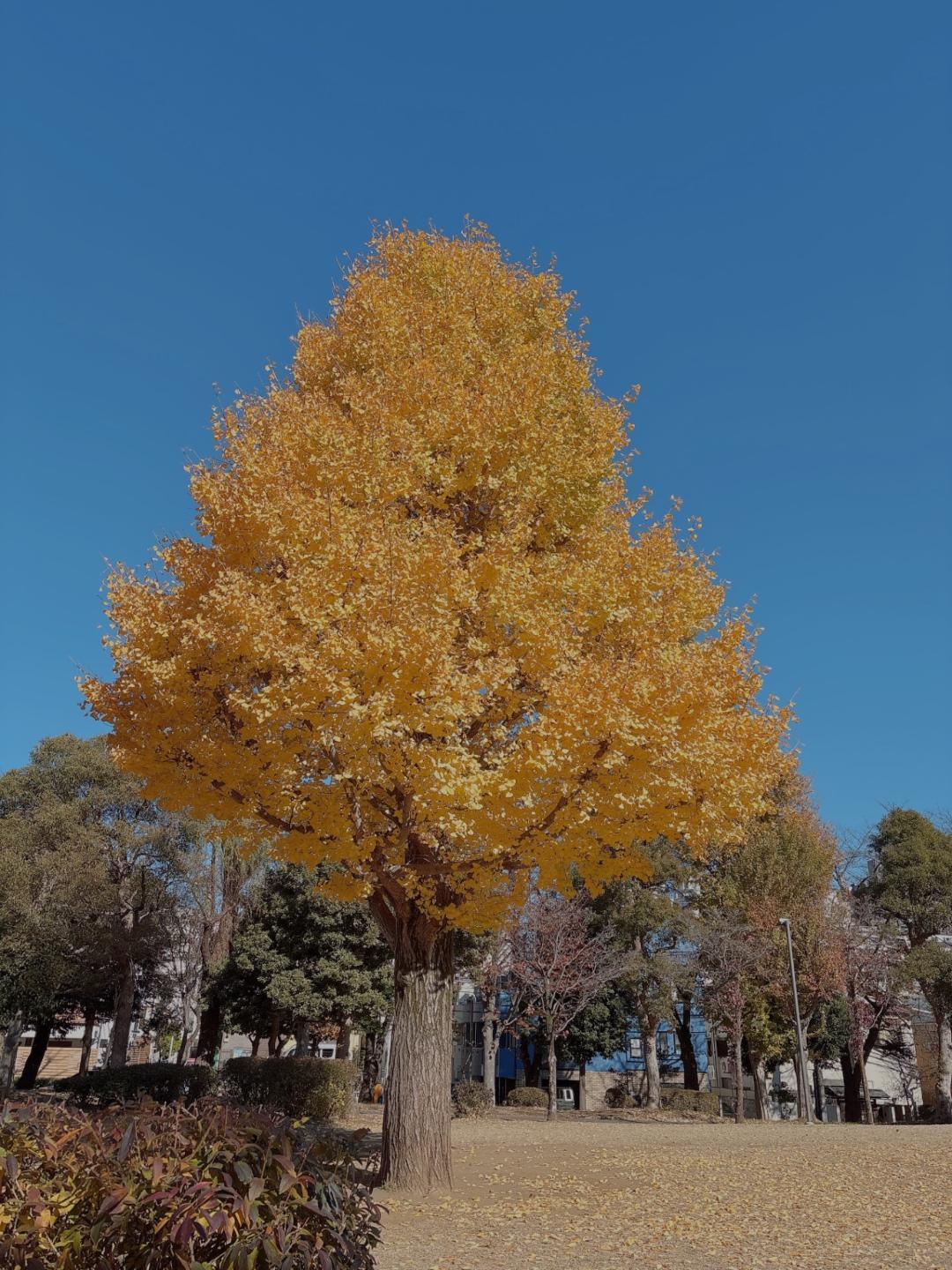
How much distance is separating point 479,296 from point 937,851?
2651 cm

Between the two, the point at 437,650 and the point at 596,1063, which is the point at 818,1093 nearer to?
the point at 596,1063

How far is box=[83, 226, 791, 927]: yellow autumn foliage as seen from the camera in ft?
22.4

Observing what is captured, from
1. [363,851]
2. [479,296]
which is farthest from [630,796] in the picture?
[479,296]

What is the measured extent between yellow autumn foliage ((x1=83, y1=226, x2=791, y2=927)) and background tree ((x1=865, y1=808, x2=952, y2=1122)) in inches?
878

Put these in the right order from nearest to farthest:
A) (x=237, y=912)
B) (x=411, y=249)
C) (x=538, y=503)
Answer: (x=538, y=503)
(x=411, y=249)
(x=237, y=912)

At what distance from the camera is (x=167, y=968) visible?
30141 mm

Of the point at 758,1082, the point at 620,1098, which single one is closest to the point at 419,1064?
the point at 758,1082

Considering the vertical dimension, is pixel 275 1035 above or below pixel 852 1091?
above

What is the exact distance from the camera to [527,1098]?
28.0 metres

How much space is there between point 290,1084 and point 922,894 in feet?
71.6

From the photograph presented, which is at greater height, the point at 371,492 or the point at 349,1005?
the point at 371,492

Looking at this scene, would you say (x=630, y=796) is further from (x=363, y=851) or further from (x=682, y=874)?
(x=682, y=874)

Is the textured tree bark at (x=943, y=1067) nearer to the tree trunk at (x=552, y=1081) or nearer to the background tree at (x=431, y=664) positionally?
the tree trunk at (x=552, y=1081)

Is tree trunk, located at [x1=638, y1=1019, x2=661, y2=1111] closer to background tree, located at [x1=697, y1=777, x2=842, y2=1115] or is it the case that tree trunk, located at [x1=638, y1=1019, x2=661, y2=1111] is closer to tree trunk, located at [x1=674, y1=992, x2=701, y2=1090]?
background tree, located at [x1=697, y1=777, x2=842, y2=1115]
